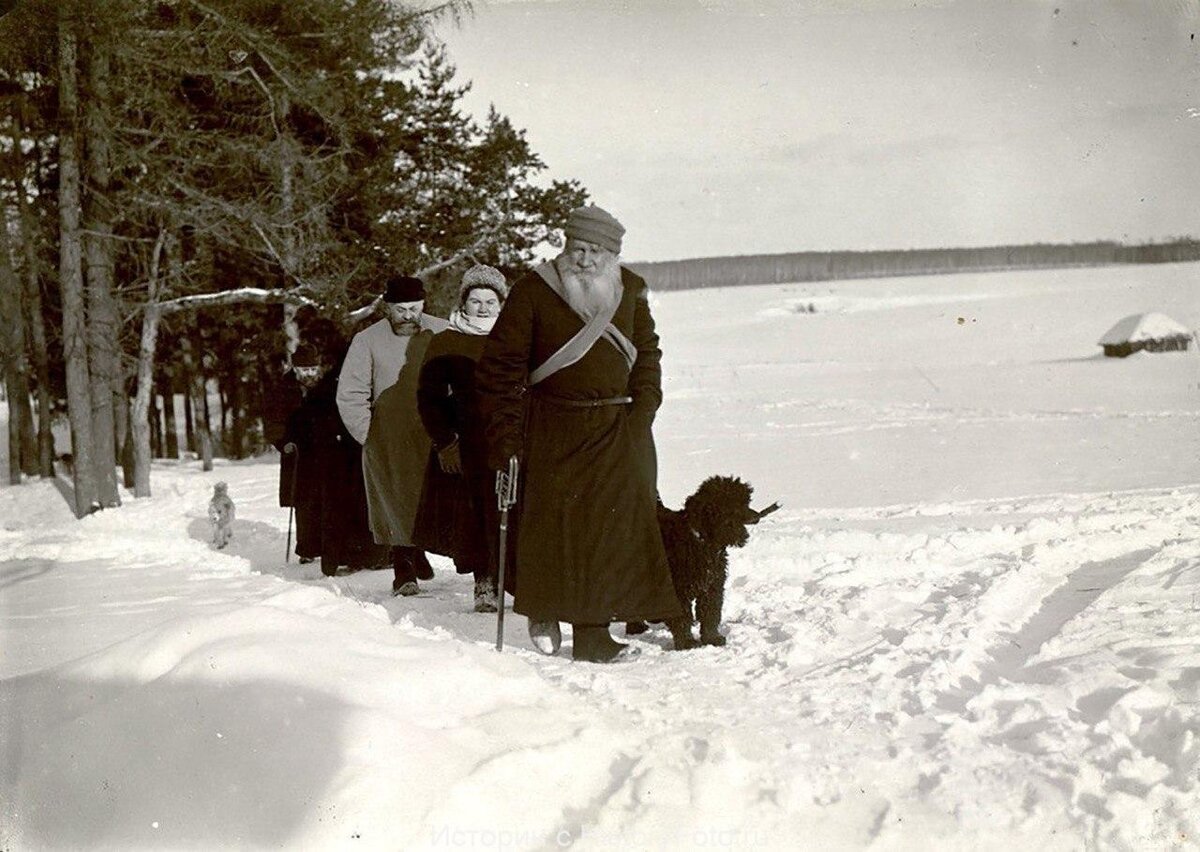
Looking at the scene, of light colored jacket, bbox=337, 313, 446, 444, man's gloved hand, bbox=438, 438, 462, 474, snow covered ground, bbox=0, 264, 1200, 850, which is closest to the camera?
snow covered ground, bbox=0, 264, 1200, 850

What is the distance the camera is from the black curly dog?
5.73 meters

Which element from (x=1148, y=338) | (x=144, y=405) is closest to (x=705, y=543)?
(x=144, y=405)

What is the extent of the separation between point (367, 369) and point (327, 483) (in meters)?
1.52

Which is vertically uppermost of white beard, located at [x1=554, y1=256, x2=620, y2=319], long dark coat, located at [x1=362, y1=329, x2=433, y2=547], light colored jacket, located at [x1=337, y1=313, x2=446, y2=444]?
white beard, located at [x1=554, y1=256, x2=620, y2=319]

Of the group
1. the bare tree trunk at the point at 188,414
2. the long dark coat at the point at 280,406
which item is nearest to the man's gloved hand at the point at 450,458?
the long dark coat at the point at 280,406

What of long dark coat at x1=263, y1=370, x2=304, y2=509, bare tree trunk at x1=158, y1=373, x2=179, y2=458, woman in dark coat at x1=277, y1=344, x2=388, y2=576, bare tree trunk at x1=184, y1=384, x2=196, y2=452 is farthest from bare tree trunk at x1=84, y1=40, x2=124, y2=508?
bare tree trunk at x1=158, y1=373, x2=179, y2=458

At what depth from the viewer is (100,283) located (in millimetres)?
16609

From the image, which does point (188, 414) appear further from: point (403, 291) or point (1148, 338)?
point (403, 291)

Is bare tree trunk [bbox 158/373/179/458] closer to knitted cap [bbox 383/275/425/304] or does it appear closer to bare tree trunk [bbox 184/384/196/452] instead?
bare tree trunk [bbox 184/384/196/452]

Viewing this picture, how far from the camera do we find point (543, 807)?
11.5ft

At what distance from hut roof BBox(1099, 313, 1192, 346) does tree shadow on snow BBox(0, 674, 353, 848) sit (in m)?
34.7

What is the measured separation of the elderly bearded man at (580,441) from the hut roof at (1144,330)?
32.4 meters

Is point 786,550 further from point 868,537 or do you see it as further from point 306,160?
point 306,160

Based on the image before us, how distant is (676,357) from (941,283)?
79.6 ft
